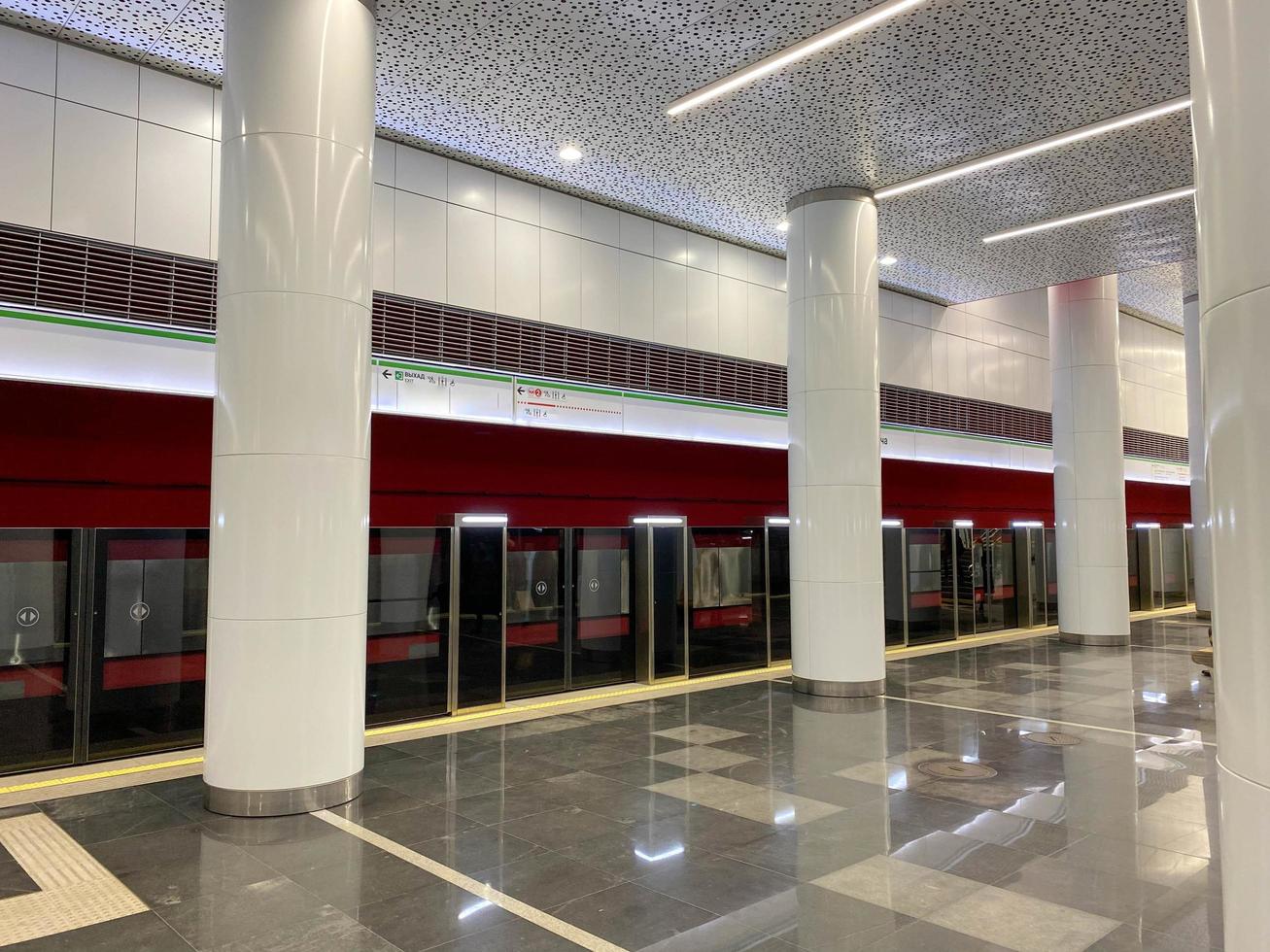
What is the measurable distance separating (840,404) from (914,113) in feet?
9.77

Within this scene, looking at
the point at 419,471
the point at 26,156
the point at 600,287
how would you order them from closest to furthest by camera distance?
the point at 26,156, the point at 419,471, the point at 600,287

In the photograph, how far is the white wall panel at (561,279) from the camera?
10133 millimetres

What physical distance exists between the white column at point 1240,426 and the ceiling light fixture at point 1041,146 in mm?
6582

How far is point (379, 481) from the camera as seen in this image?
28.5ft

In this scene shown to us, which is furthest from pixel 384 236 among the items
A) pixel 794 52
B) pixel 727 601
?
pixel 727 601

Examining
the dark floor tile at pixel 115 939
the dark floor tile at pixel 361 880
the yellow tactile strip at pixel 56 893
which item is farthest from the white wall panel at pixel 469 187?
the dark floor tile at pixel 115 939

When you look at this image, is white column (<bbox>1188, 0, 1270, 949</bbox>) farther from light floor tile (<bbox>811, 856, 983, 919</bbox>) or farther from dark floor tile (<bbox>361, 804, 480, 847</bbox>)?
dark floor tile (<bbox>361, 804, 480, 847</bbox>)

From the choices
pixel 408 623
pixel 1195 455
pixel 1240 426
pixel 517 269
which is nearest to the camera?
pixel 1240 426

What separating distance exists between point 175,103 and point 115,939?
6.71m

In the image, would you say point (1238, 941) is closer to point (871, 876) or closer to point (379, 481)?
point (871, 876)

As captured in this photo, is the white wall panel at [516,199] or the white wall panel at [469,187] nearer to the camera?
the white wall panel at [469,187]

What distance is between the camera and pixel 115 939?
3.75 m

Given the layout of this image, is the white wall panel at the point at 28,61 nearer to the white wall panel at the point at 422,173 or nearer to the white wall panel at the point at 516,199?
the white wall panel at the point at 422,173

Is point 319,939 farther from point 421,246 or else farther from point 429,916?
point 421,246
